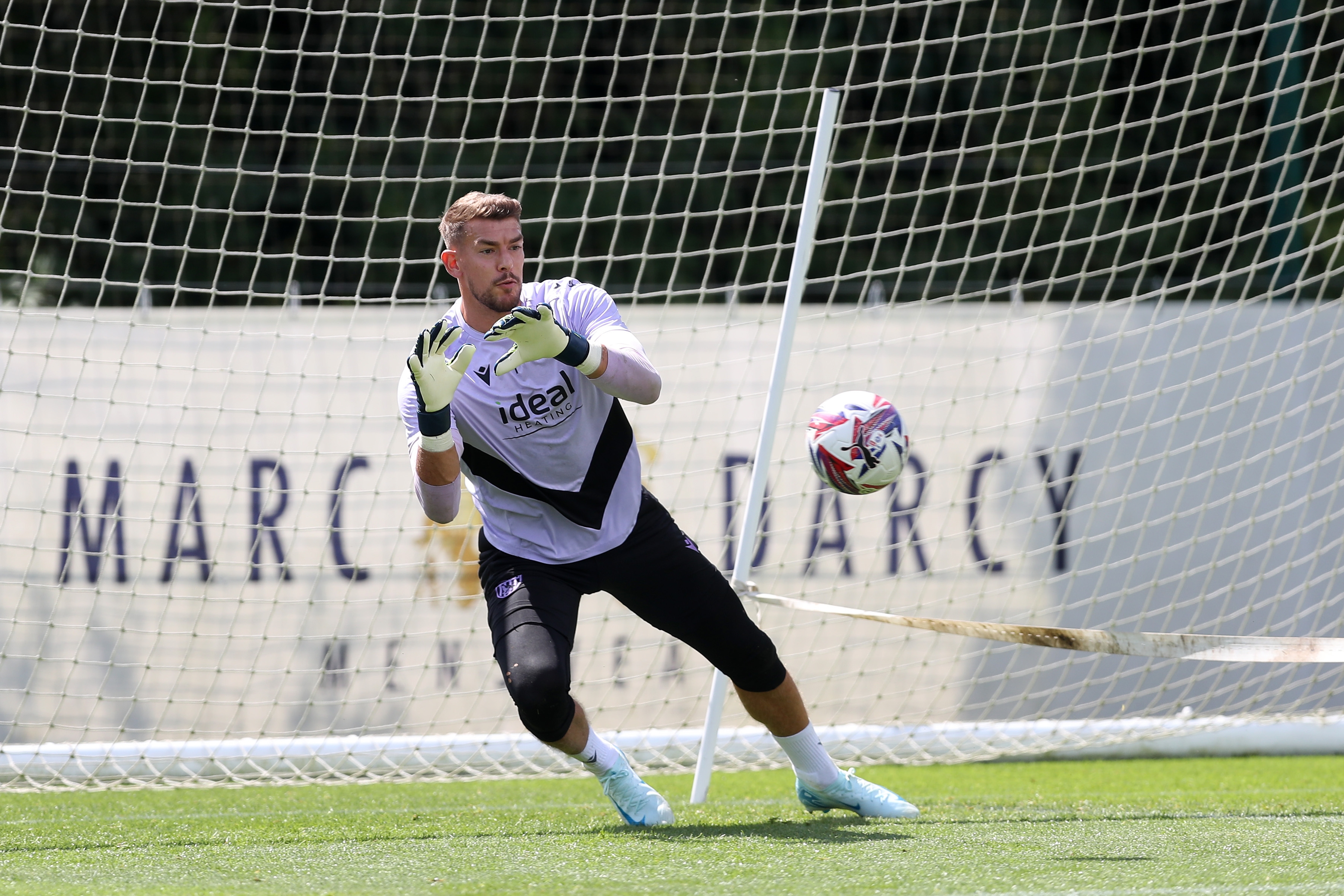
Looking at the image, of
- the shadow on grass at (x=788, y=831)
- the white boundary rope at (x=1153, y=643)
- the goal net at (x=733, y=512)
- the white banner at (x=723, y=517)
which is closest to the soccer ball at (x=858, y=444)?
the white boundary rope at (x=1153, y=643)

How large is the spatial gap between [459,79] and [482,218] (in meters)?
6.03

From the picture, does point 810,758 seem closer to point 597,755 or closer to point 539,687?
point 597,755

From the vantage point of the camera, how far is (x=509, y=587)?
11.2ft

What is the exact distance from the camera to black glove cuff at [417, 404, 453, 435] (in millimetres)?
3170

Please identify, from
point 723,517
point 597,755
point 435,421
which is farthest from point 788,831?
point 723,517

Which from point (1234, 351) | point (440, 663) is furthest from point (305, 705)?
point (1234, 351)

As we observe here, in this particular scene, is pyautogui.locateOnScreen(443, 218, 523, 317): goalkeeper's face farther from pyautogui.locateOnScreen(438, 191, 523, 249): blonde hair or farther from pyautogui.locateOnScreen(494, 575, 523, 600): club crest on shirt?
pyautogui.locateOnScreen(494, 575, 523, 600): club crest on shirt

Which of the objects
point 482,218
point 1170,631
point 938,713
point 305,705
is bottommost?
point 305,705

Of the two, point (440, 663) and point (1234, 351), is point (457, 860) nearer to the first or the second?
point (440, 663)

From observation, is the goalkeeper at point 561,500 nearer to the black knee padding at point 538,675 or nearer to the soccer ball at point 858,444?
the black knee padding at point 538,675

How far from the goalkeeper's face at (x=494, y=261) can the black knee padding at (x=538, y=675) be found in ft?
2.70

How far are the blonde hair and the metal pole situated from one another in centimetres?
105

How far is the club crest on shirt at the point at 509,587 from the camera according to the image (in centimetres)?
341

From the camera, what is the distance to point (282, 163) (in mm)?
9641
